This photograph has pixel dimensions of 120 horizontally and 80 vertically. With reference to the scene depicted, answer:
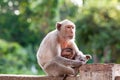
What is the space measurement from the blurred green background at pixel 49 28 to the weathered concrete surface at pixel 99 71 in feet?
44.9

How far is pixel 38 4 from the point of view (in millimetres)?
26047

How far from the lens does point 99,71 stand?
7.09m

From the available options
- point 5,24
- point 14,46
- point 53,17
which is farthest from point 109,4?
point 5,24

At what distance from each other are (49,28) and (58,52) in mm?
19326

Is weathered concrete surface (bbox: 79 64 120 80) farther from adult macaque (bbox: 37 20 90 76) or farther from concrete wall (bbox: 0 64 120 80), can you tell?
adult macaque (bbox: 37 20 90 76)

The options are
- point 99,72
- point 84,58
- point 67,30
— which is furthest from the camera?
point 67,30

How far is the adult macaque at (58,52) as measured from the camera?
7742 mm

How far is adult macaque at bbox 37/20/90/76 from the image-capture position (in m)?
7.74

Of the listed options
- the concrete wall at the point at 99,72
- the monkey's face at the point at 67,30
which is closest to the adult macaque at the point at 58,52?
the monkey's face at the point at 67,30

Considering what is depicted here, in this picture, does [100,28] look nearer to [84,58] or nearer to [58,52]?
[58,52]

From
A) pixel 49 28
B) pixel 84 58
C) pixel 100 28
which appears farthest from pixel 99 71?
pixel 49 28

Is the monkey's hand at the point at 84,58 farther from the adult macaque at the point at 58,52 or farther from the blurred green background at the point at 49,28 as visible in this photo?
the blurred green background at the point at 49,28

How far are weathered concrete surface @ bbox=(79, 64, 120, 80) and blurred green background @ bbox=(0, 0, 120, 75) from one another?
1370cm

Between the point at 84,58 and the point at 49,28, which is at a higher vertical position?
the point at 49,28
